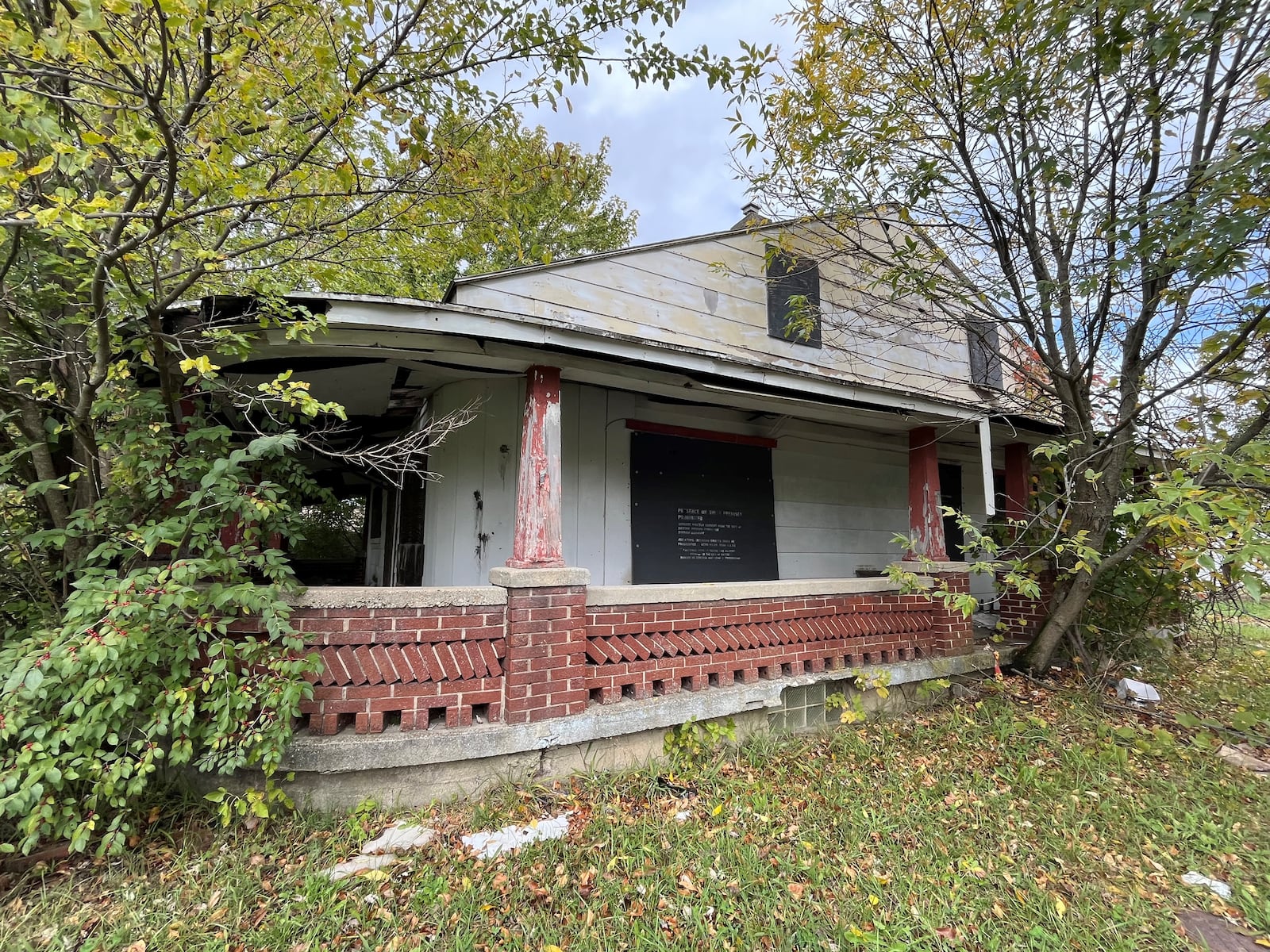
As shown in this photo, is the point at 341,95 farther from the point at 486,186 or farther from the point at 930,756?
the point at 930,756

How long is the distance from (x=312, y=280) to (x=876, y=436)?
8.83 metres

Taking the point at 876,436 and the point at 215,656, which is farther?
the point at 876,436

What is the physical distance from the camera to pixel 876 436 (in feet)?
24.5

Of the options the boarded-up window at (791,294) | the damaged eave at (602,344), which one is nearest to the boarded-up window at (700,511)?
the damaged eave at (602,344)

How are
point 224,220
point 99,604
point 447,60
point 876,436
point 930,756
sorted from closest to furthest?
point 99,604 → point 224,220 → point 447,60 → point 930,756 → point 876,436

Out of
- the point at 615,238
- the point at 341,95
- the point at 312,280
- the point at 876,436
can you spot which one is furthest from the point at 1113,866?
the point at 615,238

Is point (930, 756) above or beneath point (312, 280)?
beneath

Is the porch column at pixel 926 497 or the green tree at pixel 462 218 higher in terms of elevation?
the green tree at pixel 462 218

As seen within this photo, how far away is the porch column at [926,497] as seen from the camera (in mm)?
5773

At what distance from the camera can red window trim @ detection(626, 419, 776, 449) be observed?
18.4 ft

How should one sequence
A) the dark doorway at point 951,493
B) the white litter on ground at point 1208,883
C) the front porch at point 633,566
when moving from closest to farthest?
1. the white litter on ground at point 1208,883
2. the front porch at point 633,566
3. the dark doorway at point 951,493

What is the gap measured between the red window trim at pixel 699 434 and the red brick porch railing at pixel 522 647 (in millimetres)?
1973

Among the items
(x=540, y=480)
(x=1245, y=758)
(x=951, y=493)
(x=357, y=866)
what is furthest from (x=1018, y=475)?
(x=357, y=866)

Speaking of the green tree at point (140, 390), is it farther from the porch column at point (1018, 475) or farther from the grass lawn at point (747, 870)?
the porch column at point (1018, 475)
